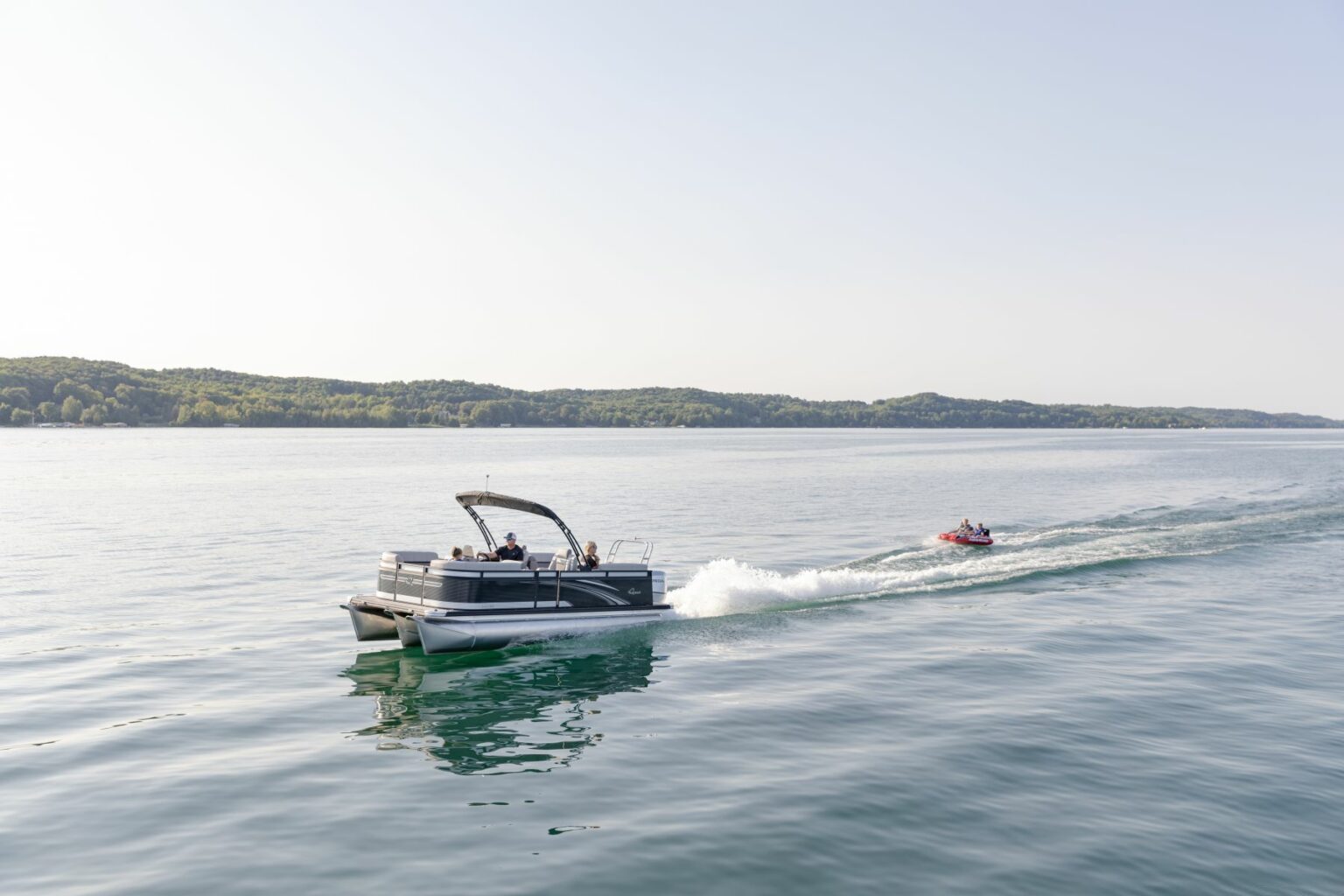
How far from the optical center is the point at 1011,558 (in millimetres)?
38281

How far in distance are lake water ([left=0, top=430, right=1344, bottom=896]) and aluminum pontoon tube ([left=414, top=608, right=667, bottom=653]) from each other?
0.46 metres

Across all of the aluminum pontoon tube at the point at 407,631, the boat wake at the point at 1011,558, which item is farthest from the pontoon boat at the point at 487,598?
the boat wake at the point at 1011,558

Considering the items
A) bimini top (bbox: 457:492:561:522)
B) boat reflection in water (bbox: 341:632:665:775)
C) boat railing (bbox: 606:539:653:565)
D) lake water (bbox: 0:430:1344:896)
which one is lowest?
boat reflection in water (bbox: 341:632:665:775)

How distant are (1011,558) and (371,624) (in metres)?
25.6

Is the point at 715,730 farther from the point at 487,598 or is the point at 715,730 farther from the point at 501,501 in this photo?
the point at 501,501

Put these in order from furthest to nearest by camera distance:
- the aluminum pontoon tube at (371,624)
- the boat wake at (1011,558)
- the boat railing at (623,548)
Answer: the boat wake at (1011,558) → the boat railing at (623,548) → the aluminum pontoon tube at (371,624)

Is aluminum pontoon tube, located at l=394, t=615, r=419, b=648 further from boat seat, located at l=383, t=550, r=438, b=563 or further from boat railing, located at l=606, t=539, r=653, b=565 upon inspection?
boat railing, located at l=606, t=539, r=653, b=565

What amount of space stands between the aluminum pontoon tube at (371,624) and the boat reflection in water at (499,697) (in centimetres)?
46

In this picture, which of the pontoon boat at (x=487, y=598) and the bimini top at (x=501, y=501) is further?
the bimini top at (x=501, y=501)

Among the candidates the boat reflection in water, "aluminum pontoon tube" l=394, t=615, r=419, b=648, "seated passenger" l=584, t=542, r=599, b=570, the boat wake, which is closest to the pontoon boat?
"aluminum pontoon tube" l=394, t=615, r=419, b=648

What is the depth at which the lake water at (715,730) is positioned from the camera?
11.9 metres

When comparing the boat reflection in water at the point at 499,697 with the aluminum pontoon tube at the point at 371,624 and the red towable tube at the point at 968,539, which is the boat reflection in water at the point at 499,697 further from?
the red towable tube at the point at 968,539

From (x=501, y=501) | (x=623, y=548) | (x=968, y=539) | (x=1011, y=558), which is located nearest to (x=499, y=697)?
(x=501, y=501)

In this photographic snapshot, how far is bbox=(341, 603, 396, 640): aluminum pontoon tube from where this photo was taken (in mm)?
23016
